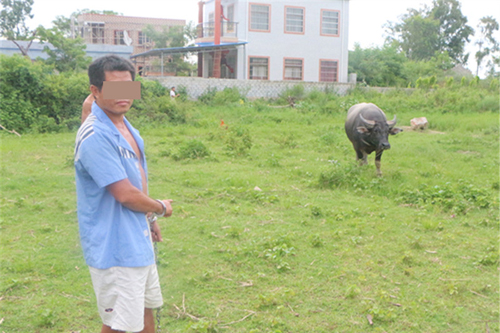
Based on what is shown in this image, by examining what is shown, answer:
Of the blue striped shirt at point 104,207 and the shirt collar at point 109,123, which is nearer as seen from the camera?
the blue striped shirt at point 104,207

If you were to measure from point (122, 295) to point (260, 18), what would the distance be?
21841 mm

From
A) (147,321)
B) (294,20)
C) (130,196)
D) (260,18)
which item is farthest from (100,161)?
(294,20)

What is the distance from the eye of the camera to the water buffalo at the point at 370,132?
8414 mm

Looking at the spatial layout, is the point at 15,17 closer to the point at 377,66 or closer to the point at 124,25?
the point at 124,25

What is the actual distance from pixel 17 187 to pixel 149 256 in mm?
5808

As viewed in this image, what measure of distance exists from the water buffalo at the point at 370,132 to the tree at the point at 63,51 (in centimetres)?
1933

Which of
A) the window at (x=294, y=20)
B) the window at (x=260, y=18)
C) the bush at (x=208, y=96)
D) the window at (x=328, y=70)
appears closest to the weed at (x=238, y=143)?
the bush at (x=208, y=96)

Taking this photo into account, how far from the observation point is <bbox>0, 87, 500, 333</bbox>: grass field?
3574mm

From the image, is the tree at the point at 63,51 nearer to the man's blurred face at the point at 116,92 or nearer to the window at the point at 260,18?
the window at the point at 260,18

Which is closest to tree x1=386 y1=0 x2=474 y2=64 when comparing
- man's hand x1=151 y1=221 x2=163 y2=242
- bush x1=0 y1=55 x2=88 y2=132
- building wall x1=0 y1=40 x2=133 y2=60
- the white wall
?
the white wall

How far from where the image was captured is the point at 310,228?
5641mm

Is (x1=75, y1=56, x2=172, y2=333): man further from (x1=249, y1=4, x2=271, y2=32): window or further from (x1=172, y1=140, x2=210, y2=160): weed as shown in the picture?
(x1=249, y1=4, x2=271, y2=32): window

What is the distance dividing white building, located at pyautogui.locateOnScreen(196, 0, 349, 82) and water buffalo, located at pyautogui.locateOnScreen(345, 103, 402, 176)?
13668 millimetres

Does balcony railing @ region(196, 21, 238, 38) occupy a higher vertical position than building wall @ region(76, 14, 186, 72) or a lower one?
lower
